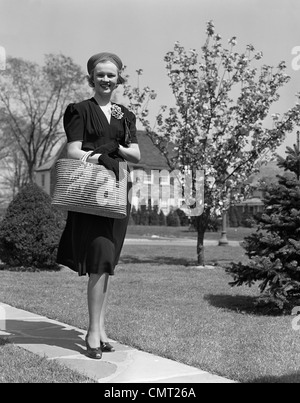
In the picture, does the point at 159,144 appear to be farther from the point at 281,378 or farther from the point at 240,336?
the point at 281,378

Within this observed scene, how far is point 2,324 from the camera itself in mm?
5699

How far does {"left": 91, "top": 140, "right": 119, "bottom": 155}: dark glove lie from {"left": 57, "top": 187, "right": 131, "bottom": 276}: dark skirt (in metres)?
0.46

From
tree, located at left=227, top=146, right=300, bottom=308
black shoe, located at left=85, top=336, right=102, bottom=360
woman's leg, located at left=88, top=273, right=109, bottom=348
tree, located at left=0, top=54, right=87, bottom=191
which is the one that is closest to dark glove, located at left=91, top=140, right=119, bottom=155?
woman's leg, located at left=88, top=273, right=109, bottom=348

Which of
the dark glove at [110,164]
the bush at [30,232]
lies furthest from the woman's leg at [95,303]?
the bush at [30,232]

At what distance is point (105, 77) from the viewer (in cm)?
439

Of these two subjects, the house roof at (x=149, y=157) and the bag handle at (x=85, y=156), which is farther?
the house roof at (x=149, y=157)

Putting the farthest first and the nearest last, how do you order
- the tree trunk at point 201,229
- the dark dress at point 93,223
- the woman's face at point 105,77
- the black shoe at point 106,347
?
the tree trunk at point 201,229, the black shoe at point 106,347, the woman's face at point 105,77, the dark dress at point 93,223

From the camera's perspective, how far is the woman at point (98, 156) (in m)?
4.25

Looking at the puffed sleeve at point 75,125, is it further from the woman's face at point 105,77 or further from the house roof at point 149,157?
the house roof at point 149,157

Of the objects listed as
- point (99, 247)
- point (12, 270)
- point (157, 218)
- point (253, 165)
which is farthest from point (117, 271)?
point (157, 218)

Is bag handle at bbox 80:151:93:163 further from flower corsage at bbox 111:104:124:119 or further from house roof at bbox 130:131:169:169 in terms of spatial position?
house roof at bbox 130:131:169:169

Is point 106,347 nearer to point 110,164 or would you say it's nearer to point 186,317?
point 110,164

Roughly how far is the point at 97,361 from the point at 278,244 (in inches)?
123

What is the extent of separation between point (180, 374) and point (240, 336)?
159cm
